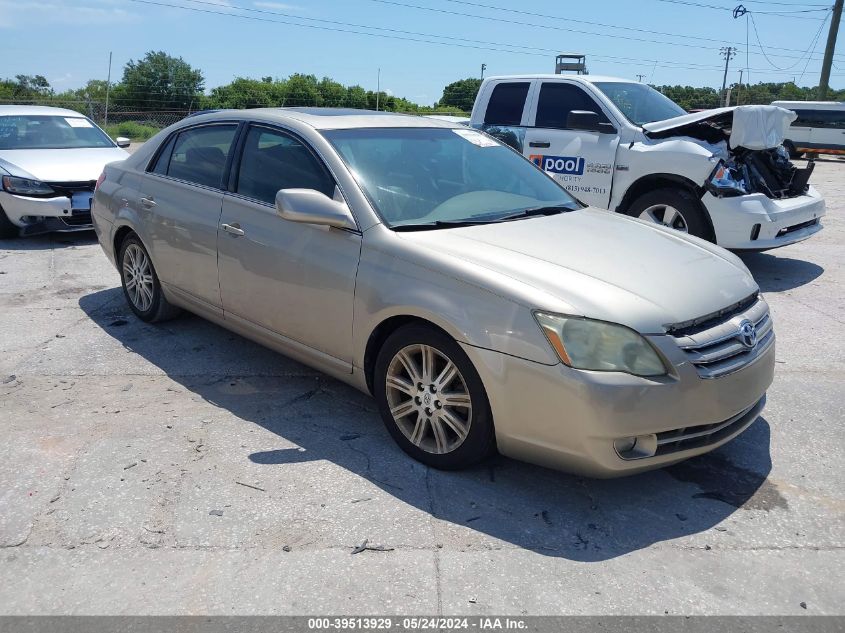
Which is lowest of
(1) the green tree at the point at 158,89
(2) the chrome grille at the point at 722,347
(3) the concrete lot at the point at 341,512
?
(3) the concrete lot at the point at 341,512

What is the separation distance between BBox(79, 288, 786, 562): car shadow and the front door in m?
0.44

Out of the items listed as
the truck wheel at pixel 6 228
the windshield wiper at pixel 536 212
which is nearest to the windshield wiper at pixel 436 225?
the windshield wiper at pixel 536 212

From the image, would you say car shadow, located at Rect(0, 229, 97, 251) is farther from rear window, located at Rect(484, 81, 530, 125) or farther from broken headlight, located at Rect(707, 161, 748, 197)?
broken headlight, located at Rect(707, 161, 748, 197)

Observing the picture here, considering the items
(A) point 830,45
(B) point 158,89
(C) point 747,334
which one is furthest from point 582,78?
(A) point 830,45

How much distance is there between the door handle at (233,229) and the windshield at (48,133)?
6.67 m

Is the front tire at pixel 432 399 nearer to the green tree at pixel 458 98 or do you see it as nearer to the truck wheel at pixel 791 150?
the truck wheel at pixel 791 150

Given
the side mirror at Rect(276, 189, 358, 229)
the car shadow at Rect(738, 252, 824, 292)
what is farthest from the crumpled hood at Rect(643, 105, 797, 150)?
the side mirror at Rect(276, 189, 358, 229)

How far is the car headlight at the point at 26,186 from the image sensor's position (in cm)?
878

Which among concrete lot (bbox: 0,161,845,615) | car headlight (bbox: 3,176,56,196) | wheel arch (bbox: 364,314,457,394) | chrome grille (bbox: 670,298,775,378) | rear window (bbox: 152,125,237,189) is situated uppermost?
rear window (bbox: 152,125,237,189)

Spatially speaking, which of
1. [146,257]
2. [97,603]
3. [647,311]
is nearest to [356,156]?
[647,311]

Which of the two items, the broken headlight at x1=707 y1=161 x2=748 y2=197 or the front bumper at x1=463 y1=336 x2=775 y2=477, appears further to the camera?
the broken headlight at x1=707 y1=161 x2=748 y2=197

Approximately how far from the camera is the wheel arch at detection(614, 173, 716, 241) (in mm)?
7383

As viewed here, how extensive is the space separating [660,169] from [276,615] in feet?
20.6

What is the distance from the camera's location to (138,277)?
226 inches
